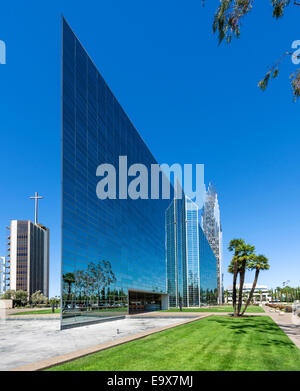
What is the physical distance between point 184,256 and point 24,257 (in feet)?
235

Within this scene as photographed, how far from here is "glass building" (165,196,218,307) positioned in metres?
82.2

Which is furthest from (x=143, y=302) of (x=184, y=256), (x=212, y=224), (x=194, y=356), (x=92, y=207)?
(x=212, y=224)

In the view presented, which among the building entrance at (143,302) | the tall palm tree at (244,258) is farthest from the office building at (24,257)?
the tall palm tree at (244,258)

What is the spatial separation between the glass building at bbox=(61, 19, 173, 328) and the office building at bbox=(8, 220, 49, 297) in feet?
312

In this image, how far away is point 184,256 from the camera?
299ft

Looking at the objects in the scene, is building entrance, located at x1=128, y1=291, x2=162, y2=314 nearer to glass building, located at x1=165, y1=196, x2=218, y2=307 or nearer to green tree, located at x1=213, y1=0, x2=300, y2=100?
glass building, located at x1=165, y1=196, x2=218, y2=307

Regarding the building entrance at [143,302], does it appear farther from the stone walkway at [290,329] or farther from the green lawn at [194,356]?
the green lawn at [194,356]

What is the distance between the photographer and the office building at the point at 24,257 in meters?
135

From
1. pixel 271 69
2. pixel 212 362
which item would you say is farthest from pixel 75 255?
pixel 271 69

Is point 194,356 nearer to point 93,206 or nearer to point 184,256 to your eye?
point 93,206

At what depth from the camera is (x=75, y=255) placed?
93.7 feet

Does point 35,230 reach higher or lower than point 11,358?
higher

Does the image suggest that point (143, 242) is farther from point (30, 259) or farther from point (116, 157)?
point (30, 259)
